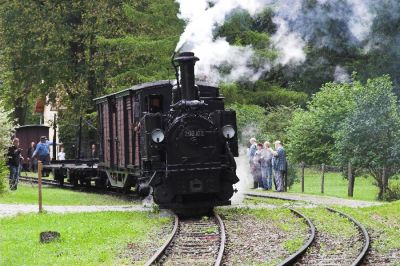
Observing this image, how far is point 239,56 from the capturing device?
26.3 metres

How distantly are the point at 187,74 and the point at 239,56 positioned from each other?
10252 mm

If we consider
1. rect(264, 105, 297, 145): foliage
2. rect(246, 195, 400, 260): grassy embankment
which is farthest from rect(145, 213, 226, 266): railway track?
rect(264, 105, 297, 145): foliage

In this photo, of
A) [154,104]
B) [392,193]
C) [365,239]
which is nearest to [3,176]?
[154,104]

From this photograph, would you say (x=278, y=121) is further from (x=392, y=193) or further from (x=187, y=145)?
(x=187, y=145)

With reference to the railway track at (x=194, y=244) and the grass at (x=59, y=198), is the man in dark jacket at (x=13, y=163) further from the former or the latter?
the railway track at (x=194, y=244)

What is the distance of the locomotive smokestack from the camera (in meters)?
16.1

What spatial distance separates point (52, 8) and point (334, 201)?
24.2 meters

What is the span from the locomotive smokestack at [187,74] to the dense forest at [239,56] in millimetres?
3850

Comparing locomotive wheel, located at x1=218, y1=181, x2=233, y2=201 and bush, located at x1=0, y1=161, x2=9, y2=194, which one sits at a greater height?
bush, located at x1=0, y1=161, x2=9, y2=194

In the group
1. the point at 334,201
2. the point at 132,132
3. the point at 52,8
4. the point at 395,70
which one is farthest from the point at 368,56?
the point at 132,132

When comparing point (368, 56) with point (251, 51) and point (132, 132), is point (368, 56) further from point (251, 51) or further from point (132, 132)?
point (132, 132)

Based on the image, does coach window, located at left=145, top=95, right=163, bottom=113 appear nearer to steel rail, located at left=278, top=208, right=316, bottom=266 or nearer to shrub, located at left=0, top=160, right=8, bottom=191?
steel rail, located at left=278, top=208, right=316, bottom=266

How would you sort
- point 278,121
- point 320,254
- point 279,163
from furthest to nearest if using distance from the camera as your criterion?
point 278,121 < point 279,163 < point 320,254

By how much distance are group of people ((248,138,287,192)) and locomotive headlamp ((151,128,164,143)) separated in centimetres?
943
